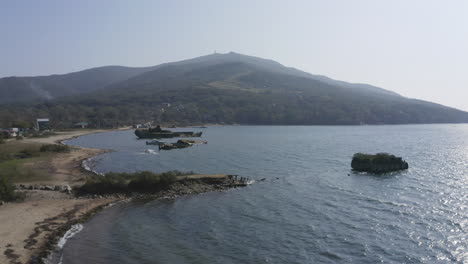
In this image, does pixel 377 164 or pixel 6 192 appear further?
pixel 377 164

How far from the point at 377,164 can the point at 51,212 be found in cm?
4565

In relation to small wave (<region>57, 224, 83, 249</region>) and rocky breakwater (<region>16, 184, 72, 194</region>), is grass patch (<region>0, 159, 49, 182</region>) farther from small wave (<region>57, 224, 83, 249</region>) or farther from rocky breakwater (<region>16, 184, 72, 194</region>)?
small wave (<region>57, 224, 83, 249</region>)

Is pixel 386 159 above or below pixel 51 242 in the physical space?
above

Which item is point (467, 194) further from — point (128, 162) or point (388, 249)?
point (128, 162)

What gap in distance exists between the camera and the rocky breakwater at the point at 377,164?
5539 cm

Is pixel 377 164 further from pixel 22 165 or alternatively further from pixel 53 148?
pixel 53 148

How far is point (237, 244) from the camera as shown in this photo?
2503 cm

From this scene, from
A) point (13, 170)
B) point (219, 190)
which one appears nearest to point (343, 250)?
point (219, 190)

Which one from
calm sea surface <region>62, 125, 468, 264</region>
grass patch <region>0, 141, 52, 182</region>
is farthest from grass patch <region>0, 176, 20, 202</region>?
calm sea surface <region>62, 125, 468, 264</region>

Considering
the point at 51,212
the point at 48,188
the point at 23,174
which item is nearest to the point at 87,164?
the point at 23,174

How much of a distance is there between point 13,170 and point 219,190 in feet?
88.1

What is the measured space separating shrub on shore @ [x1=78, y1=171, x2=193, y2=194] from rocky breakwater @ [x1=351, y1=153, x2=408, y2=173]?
1216 inches

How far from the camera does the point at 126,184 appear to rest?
39.2 metres

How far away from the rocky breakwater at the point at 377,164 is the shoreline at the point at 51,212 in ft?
75.5
